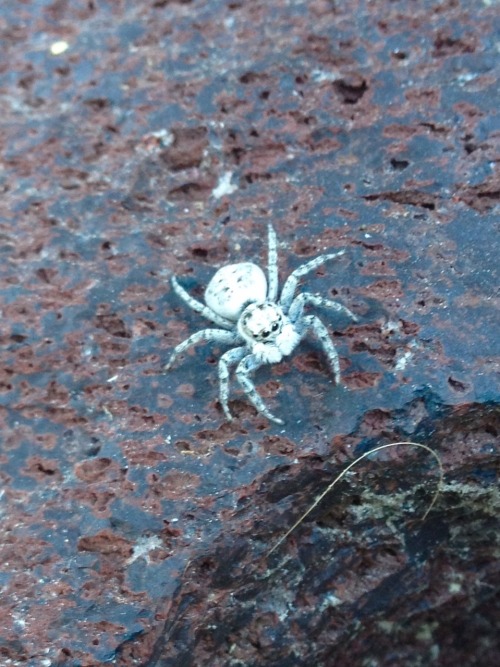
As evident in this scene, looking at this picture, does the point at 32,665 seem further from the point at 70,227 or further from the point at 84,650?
the point at 70,227

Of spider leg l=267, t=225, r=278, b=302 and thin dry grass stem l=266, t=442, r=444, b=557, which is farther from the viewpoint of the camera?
spider leg l=267, t=225, r=278, b=302

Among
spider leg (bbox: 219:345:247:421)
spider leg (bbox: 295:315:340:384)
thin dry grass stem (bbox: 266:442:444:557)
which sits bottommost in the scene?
thin dry grass stem (bbox: 266:442:444:557)

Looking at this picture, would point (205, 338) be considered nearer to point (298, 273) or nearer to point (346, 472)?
point (298, 273)

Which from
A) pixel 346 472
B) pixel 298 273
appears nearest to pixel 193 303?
pixel 298 273

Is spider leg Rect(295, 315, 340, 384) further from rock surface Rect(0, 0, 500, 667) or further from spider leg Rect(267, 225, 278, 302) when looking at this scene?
spider leg Rect(267, 225, 278, 302)

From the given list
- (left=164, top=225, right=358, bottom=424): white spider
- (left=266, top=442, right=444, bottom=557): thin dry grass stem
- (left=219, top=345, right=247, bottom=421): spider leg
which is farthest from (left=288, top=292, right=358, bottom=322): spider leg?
(left=266, top=442, right=444, bottom=557): thin dry grass stem

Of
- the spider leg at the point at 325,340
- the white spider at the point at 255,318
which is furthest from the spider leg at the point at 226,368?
the spider leg at the point at 325,340
